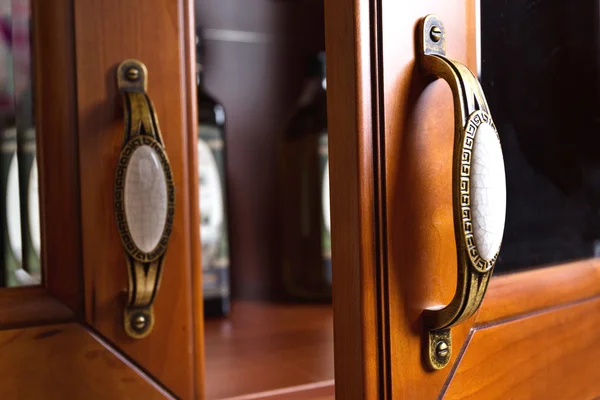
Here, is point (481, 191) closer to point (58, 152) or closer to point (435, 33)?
point (435, 33)

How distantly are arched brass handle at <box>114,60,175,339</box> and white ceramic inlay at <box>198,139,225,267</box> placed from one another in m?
0.30

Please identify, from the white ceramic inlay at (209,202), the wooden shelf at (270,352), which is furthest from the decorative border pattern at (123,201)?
the white ceramic inlay at (209,202)

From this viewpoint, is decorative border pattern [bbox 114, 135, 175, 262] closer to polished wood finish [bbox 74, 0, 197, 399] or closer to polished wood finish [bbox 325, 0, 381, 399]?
polished wood finish [bbox 74, 0, 197, 399]

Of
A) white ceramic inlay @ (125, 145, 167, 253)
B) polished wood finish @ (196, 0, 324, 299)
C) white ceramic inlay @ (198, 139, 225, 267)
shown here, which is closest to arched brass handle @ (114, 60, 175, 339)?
white ceramic inlay @ (125, 145, 167, 253)

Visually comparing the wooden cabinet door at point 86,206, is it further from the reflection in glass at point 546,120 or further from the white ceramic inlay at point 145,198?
the reflection in glass at point 546,120

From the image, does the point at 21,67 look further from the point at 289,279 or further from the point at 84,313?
the point at 289,279

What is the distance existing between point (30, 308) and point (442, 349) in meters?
0.24

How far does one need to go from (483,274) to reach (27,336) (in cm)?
26

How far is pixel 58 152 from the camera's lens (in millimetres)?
371

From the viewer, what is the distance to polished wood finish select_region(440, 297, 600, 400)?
12.1 inches

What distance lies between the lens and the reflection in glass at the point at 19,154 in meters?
0.38

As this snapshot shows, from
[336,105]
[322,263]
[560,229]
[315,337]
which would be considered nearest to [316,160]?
[322,263]

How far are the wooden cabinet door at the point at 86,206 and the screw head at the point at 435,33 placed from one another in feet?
0.61

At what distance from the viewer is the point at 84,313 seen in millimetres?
373
